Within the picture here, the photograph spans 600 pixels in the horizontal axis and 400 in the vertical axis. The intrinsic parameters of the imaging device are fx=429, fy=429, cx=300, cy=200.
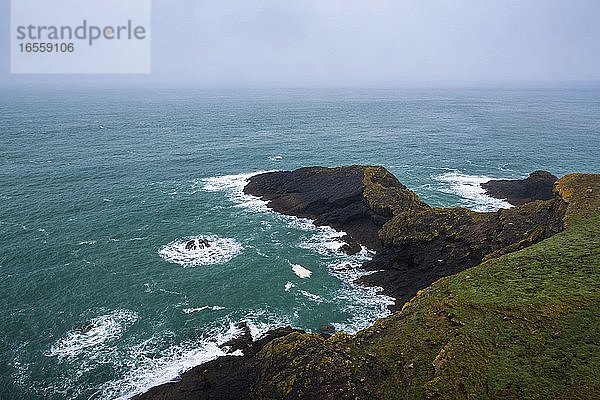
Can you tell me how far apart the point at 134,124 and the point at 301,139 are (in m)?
71.5

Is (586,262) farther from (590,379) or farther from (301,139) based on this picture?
(301,139)

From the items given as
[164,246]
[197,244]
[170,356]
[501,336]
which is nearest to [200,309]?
[170,356]

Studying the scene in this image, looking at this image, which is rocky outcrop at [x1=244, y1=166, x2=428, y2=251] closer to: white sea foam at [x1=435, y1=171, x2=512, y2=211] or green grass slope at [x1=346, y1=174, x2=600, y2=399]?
white sea foam at [x1=435, y1=171, x2=512, y2=211]

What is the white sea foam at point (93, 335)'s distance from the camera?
39.0 meters

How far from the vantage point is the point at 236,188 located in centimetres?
8438

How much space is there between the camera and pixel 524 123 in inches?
6752

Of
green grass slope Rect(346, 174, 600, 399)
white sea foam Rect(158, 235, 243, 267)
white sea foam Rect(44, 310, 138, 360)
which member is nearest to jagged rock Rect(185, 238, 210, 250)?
white sea foam Rect(158, 235, 243, 267)

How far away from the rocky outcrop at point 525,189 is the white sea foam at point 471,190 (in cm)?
172

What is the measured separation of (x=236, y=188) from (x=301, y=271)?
3510 centimetres

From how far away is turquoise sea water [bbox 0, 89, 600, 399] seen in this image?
1554 inches

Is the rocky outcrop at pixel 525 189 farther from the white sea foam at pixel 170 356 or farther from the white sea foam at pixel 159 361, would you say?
the white sea foam at pixel 159 361

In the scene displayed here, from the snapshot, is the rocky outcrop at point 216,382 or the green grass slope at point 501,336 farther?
the rocky outcrop at point 216,382

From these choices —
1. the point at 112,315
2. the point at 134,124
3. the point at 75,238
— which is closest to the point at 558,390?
the point at 112,315

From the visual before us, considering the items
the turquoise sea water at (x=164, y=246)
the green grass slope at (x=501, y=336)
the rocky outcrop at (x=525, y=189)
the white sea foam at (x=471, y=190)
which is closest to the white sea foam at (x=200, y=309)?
the turquoise sea water at (x=164, y=246)
